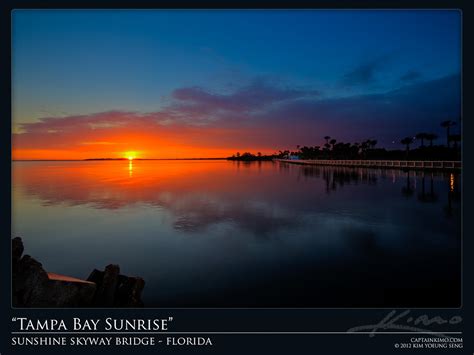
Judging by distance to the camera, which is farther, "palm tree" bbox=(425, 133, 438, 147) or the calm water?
"palm tree" bbox=(425, 133, 438, 147)

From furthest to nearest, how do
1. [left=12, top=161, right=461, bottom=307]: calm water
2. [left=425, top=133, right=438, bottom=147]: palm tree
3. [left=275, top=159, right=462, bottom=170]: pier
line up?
[left=425, top=133, right=438, bottom=147]: palm tree
[left=275, top=159, right=462, bottom=170]: pier
[left=12, top=161, right=461, bottom=307]: calm water

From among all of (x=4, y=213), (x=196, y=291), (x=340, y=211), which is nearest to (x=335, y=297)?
(x=196, y=291)

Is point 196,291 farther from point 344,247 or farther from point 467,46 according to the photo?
point 467,46

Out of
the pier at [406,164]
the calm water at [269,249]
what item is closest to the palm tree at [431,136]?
the pier at [406,164]

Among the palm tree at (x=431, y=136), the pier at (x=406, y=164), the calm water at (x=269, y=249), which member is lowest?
the calm water at (x=269, y=249)

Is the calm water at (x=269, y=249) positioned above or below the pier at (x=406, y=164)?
below

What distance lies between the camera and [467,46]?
226 inches

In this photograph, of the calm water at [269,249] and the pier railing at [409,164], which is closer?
the calm water at [269,249]

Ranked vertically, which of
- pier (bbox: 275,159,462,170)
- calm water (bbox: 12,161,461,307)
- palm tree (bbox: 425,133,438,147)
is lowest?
calm water (bbox: 12,161,461,307)

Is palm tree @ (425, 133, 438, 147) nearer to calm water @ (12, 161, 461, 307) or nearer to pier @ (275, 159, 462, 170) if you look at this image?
pier @ (275, 159, 462, 170)

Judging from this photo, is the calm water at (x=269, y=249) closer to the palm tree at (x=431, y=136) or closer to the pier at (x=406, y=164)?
the pier at (x=406, y=164)

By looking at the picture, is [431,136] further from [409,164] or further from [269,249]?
[269,249]

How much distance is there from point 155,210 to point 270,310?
13.8m

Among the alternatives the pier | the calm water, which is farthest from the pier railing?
the calm water
